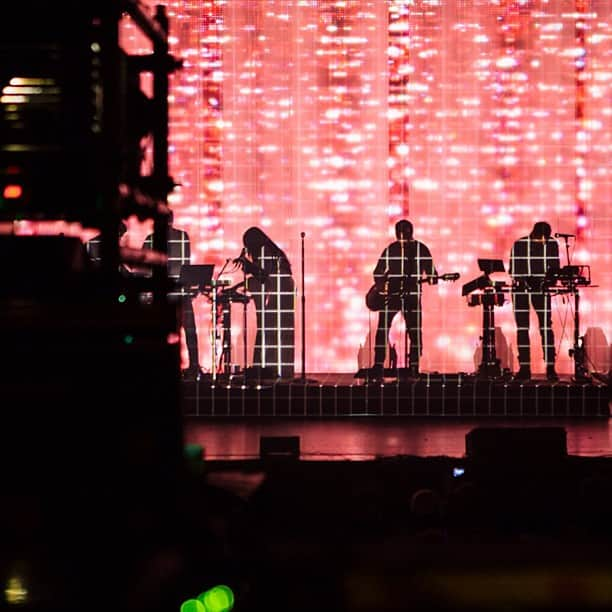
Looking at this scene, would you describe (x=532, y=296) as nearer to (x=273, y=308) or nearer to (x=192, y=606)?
(x=273, y=308)

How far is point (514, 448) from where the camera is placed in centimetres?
534

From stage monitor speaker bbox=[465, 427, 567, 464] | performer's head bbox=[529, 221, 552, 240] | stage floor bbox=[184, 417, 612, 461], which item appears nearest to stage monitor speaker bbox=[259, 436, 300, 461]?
stage floor bbox=[184, 417, 612, 461]

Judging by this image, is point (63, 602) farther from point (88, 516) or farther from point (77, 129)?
point (77, 129)

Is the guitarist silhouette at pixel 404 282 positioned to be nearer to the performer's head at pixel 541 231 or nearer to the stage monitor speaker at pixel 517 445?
the performer's head at pixel 541 231

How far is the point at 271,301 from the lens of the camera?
9562mm

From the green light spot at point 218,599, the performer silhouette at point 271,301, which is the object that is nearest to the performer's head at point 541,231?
the performer silhouette at point 271,301

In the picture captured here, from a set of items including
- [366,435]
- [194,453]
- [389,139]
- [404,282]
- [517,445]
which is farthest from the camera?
[389,139]

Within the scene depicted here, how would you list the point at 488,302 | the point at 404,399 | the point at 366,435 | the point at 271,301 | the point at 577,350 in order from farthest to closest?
the point at 271,301 < the point at 488,302 < the point at 577,350 < the point at 404,399 < the point at 366,435

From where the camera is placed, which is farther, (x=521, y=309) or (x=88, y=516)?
(x=521, y=309)

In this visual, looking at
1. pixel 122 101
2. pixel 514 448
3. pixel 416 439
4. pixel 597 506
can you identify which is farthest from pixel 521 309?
pixel 122 101

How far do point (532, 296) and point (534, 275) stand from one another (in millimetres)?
203

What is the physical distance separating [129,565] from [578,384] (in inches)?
269

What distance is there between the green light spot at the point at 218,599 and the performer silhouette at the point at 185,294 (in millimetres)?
6738

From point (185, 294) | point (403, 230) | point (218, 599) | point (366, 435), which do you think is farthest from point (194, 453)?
point (403, 230)
